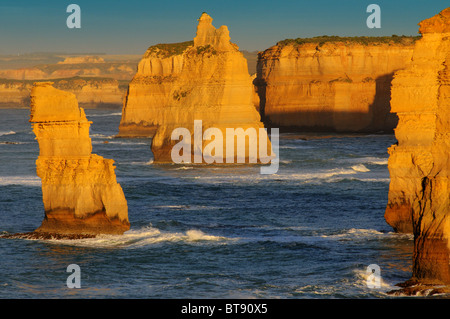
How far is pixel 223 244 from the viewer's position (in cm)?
2778

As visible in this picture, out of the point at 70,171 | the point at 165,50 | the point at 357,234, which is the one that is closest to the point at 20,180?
the point at 70,171

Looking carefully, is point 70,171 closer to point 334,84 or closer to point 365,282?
point 365,282

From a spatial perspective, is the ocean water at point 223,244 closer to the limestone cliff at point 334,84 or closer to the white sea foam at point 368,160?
the white sea foam at point 368,160

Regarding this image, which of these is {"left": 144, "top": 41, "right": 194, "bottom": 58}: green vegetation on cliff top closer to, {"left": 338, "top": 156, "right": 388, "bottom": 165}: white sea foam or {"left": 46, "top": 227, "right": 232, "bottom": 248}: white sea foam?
{"left": 338, "top": 156, "right": 388, "bottom": 165}: white sea foam

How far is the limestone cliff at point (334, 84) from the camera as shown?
11169cm

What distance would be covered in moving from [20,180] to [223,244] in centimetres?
2413

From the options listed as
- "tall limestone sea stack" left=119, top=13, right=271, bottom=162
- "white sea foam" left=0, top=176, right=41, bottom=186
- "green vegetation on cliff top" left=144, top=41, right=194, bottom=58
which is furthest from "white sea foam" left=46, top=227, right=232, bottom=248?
"green vegetation on cliff top" left=144, top=41, right=194, bottom=58

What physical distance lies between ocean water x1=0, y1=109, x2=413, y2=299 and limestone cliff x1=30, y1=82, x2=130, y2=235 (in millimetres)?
900

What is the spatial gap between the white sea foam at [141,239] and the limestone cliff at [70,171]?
19.2 inches

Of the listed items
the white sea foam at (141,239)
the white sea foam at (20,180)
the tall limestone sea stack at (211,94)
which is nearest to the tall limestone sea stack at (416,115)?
the white sea foam at (141,239)

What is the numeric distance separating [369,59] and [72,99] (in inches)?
3645

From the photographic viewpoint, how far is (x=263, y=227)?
105 ft

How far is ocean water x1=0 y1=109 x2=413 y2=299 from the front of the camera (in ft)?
71.3
